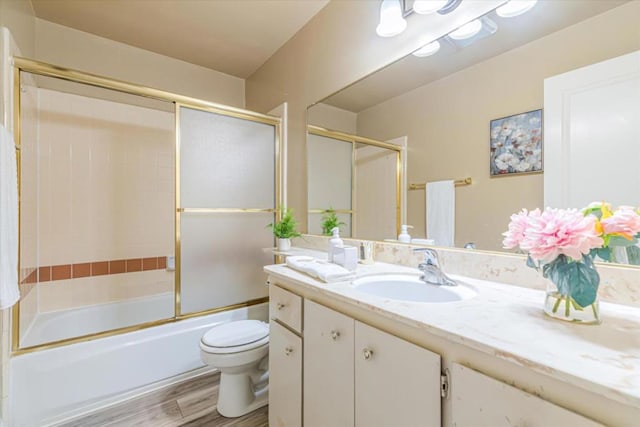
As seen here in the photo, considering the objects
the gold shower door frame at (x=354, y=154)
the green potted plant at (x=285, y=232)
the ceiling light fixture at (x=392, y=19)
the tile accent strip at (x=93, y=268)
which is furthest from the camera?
the tile accent strip at (x=93, y=268)

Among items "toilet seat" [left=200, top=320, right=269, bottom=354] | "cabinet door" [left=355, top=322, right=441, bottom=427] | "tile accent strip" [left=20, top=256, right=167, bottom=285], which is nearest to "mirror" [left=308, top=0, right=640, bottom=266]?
"cabinet door" [left=355, top=322, right=441, bottom=427]

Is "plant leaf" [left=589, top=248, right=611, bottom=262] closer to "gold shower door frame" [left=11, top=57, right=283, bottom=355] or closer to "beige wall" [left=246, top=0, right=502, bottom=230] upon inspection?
"beige wall" [left=246, top=0, right=502, bottom=230]

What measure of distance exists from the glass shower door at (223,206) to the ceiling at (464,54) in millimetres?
839

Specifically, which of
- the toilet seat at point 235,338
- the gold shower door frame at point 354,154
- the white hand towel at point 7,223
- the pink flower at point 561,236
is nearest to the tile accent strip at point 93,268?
the white hand towel at point 7,223

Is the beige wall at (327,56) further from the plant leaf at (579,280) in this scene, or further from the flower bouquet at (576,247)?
the plant leaf at (579,280)

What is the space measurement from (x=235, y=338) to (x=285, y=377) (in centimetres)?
53

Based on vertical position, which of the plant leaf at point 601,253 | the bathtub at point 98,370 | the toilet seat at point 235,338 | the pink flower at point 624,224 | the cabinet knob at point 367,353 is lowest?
the bathtub at point 98,370

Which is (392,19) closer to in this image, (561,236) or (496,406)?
(561,236)

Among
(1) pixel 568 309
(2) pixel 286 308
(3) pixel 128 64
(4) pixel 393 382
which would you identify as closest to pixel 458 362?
(4) pixel 393 382

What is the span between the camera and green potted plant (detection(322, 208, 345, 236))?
74.9 inches

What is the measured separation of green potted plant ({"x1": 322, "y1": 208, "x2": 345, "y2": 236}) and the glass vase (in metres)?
1.26

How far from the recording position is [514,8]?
1.04 metres

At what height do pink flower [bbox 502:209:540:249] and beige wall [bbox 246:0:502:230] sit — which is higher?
beige wall [bbox 246:0:502:230]

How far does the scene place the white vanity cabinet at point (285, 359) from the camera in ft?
3.76
